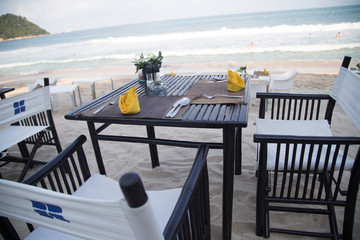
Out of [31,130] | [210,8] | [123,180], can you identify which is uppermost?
[210,8]

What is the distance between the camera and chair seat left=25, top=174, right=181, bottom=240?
91cm

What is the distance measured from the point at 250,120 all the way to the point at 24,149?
2.98 m

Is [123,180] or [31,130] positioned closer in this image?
[123,180]

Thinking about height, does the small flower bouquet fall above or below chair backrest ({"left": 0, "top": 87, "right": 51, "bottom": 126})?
→ above

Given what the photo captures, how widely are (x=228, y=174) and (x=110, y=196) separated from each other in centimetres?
64

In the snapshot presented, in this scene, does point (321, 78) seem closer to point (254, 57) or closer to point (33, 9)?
point (254, 57)

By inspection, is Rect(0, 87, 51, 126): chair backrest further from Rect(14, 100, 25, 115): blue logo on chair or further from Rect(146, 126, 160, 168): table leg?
Rect(146, 126, 160, 168): table leg

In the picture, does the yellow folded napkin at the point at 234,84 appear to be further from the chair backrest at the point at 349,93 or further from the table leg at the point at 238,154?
the chair backrest at the point at 349,93

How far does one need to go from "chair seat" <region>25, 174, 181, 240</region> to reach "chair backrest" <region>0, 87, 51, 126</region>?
113 centimetres

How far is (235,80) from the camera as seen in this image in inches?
59.7

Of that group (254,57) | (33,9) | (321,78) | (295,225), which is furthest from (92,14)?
(295,225)

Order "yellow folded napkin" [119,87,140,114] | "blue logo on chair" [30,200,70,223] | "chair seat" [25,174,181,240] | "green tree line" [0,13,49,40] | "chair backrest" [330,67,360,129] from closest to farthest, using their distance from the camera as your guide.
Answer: "blue logo on chair" [30,200,70,223], "chair seat" [25,174,181,240], "yellow folded napkin" [119,87,140,114], "chair backrest" [330,67,360,129], "green tree line" [0,13,49,40]

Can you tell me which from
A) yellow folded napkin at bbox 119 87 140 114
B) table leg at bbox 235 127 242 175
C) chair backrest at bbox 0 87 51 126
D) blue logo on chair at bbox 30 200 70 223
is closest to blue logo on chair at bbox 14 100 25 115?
chair backrest at bbox 0 87 51 126

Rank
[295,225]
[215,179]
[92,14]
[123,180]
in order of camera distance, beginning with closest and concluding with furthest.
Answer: [123,180] < [295,225] < [215,179] < [92,14]
